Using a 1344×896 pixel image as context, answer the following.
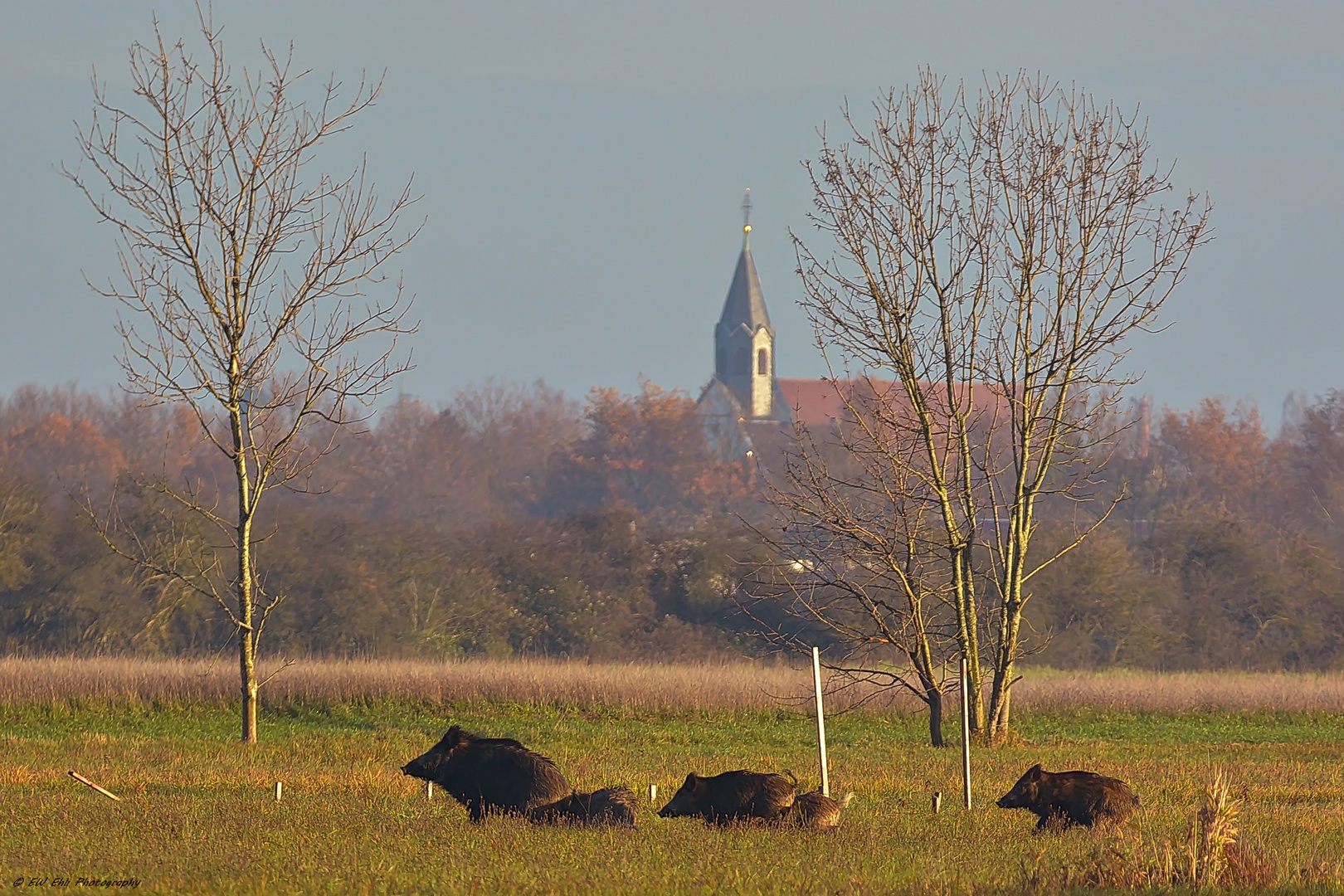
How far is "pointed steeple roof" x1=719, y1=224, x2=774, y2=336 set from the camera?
560 ft

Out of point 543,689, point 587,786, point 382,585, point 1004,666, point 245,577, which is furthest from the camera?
point 382,585

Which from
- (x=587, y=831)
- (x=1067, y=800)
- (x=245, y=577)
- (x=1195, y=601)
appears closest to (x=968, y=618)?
(x=1067, y=800)

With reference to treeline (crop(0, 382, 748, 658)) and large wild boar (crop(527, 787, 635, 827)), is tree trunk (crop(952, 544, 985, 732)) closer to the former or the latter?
large wild boar (crop(527, 787, 635, 827))

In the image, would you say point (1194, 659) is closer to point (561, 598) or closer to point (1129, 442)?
point (561, 598)

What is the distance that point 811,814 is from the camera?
10734mm

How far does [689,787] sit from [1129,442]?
98057 millimetres

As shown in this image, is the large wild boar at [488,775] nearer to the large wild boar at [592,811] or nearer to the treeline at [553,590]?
the large wild boar at [592,811]

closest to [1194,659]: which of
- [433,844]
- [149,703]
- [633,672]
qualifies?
[633,672]

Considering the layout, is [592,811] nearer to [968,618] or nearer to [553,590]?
[968,618]

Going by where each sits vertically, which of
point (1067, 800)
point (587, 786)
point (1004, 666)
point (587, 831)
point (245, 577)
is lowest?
point (587, 786)

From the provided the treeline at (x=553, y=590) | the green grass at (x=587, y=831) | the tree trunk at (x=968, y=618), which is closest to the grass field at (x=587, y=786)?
the green grass at (x=587, y=831)

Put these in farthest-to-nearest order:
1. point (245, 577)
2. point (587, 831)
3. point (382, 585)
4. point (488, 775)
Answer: point (382, 585), point (245, 577), point (488, 775), point (587, 831)

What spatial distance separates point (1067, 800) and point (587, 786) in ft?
15.6

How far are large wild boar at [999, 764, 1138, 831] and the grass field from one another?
19 cm
